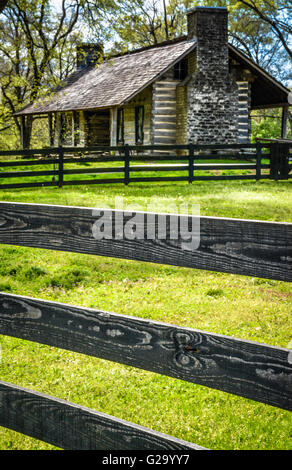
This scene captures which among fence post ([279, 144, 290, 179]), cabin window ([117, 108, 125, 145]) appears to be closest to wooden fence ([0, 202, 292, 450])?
fence post ([279, 144, 290, 179])

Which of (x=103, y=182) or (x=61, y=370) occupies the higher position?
(x=103, y=182)

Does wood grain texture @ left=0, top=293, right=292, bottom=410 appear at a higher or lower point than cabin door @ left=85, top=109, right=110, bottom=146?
lower

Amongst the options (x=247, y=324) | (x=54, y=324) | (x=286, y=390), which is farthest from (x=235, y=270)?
(x=247, y=324)

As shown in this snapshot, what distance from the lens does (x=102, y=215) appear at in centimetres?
258

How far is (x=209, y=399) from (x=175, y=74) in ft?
79.0

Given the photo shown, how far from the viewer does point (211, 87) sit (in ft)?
82.5

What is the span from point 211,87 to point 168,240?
23.9m

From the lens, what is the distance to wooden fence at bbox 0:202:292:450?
2.18 metres

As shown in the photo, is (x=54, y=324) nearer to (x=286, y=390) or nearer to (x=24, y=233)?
(x=24, y=233)

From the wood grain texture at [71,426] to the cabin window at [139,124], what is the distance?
24.2m

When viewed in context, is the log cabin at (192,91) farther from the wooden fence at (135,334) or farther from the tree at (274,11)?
the wooden fence at (135,334)

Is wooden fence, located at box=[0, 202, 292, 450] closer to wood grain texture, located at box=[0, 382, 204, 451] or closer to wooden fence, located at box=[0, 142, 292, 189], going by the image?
wood grain texture, located at box=[0, 382, 204, 451]

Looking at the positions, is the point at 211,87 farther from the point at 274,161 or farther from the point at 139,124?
the point at 274,161

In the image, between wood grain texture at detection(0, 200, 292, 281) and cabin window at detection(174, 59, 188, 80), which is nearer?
wood grain texture at detection(0, 200, 292, 281)
